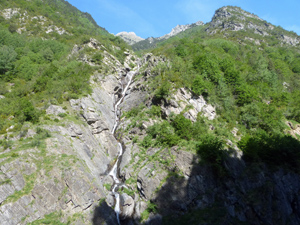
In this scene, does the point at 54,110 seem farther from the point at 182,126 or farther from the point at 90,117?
the point at 182,126

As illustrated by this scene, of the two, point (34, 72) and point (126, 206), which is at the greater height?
point (34, 72)

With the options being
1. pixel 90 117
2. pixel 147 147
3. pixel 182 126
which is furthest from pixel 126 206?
pixel 90 117

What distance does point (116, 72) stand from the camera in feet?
169

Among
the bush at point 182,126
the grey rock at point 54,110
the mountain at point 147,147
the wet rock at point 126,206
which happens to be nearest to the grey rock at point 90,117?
the mountain at point 147,147

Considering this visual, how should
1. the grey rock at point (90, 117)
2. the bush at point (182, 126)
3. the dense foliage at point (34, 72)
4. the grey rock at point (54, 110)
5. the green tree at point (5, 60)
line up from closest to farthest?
the dense foliage at point (34, 72) → the bush at point (182, 126) → the grey rock at point (54, 110) → the grey rock at point (90, 117) → the green tree at point (5, 60)

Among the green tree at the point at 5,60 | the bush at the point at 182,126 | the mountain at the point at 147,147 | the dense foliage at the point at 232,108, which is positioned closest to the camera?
the mountain at the point at 147,147

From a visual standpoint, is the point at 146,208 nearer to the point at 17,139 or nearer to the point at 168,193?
the point at 168,193

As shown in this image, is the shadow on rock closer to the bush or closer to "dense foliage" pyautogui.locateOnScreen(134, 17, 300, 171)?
"dense foliage" pyautogui.locateOnScreen(134, 17, 300, 171)

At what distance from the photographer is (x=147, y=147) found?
2802cm

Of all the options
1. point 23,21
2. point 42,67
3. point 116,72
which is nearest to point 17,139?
point 42,67

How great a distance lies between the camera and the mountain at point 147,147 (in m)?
18.9

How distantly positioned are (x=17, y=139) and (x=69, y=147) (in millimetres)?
6366

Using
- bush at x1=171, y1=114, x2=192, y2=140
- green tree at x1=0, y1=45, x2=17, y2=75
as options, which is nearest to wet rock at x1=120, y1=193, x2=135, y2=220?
bush at x1=171, y1=114, x2=192, y2=140

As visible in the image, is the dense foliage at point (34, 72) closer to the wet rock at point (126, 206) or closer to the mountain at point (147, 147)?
the mountain at point (147, 147)
